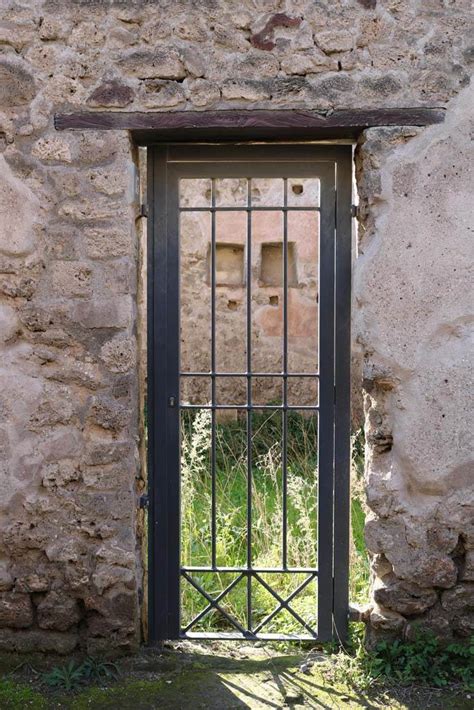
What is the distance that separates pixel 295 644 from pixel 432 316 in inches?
66.5

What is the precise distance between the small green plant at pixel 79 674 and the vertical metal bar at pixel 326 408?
3.32 feet

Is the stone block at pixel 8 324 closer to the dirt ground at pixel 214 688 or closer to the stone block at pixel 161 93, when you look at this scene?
the stone block at pixel 161 93

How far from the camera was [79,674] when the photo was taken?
3311mm

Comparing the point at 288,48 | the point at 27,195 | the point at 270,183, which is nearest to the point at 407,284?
the point at 288,48

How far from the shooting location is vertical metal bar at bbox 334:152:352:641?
3506 mm

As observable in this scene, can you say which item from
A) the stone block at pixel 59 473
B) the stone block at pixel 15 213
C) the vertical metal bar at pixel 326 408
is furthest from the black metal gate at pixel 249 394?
the stone block at pixel 15 213

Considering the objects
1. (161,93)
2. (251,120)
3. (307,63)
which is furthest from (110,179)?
(307,63)

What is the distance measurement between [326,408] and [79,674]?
1.62 meters

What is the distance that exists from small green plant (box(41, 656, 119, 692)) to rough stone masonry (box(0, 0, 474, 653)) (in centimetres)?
9

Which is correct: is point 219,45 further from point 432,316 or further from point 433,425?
point 433,425

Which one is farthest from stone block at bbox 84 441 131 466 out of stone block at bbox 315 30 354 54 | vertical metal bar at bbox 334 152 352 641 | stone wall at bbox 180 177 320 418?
stone wall at bbox 180 177 320 418

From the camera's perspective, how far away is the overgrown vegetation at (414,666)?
127 inches

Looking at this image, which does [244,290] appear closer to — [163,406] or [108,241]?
[163,406]

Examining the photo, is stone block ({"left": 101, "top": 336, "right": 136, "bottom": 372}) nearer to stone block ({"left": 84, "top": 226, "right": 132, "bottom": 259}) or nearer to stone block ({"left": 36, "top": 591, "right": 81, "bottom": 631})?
stone block ({"left": 84, "top": 226, "right": 132, "bottom": 259})
